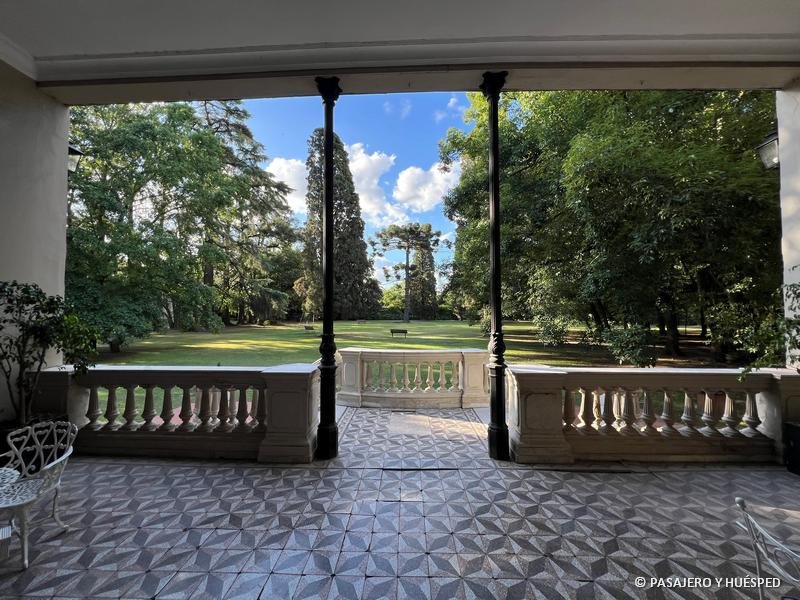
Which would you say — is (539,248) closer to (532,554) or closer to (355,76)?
(355,76)

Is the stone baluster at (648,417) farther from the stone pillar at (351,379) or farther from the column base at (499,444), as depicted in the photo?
the stone pillar at (351,379)

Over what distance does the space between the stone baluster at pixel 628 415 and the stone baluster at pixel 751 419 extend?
1047 mm

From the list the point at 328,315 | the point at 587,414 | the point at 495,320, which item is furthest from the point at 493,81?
the point at 587,414

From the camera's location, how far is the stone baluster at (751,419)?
10.6ft

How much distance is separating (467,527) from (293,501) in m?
1.34

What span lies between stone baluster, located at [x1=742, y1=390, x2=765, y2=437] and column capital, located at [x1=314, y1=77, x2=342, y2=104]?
205 inches

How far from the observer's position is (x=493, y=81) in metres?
3.40

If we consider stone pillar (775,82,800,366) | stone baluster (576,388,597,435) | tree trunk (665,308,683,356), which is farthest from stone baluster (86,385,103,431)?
tree trunk (665,308,683,356)

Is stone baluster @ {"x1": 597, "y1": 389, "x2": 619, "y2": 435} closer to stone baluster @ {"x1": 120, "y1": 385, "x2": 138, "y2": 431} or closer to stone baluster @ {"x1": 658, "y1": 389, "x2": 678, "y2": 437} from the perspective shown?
stone baluster @ {"x1": 658, "y1": 389, "x2": 678, "y2": 437}

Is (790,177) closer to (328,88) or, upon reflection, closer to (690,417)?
(690,417)

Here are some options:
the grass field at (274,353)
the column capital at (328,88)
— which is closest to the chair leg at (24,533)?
the column capital at (328,88)

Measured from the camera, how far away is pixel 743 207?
4641mm

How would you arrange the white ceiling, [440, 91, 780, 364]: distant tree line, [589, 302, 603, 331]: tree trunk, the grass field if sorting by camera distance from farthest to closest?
1. the grass field
2. [589, 302, 603, 331]: tree trunk
3. [440, 91, 780, 364]: distant tree line
4. the white ceiling

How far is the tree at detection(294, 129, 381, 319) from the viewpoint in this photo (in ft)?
68.1
